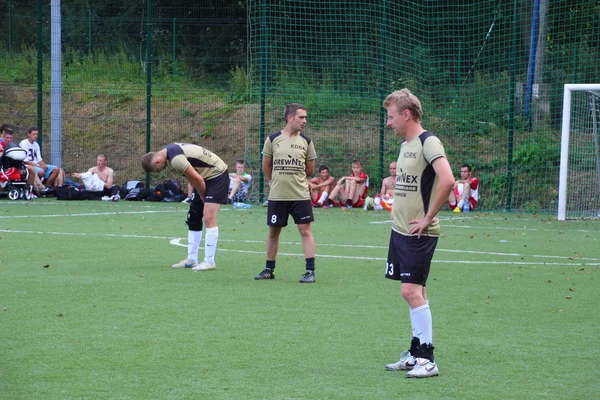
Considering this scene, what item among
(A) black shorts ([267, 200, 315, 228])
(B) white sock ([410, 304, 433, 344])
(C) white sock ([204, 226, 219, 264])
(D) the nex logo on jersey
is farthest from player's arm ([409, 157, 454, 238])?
(C) white sock ([204, 226, 219, 264])

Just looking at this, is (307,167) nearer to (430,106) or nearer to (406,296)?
(406,296)

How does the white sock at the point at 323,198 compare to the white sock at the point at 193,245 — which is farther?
the white sock at the point at 323,198

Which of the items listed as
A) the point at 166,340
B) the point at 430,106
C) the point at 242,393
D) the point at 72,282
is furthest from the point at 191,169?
the point at 430,106

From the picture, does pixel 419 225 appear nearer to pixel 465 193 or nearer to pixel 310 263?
pixel 310 263

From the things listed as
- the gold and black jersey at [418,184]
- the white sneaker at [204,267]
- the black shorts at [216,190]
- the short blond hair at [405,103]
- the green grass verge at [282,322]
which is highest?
the short blond hair at [405,103]

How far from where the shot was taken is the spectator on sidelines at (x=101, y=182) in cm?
2255

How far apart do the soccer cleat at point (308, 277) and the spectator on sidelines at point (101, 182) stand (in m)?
13.7

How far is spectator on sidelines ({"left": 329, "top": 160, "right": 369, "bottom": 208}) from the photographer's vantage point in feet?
70.1

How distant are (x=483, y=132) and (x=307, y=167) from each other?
1333cm

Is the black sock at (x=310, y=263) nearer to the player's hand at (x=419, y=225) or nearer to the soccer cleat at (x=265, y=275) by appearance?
the soccer cleat at (x=265, y=275)

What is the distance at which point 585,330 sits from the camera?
699 centimetres

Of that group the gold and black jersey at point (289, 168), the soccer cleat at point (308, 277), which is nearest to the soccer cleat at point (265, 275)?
the soccer cleat at point (308, 277)

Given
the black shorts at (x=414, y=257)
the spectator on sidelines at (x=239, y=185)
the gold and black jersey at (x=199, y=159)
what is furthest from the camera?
the spectator on sidelines at (x=239, y=185)

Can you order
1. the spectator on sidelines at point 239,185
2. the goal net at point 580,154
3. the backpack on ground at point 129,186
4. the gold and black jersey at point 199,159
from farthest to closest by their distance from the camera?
the backpack on ground at point 129,186 → the spectator on sidelines at point 239,185 → the goal net at point 580,154 → the gold and black jersey at point 199,159
